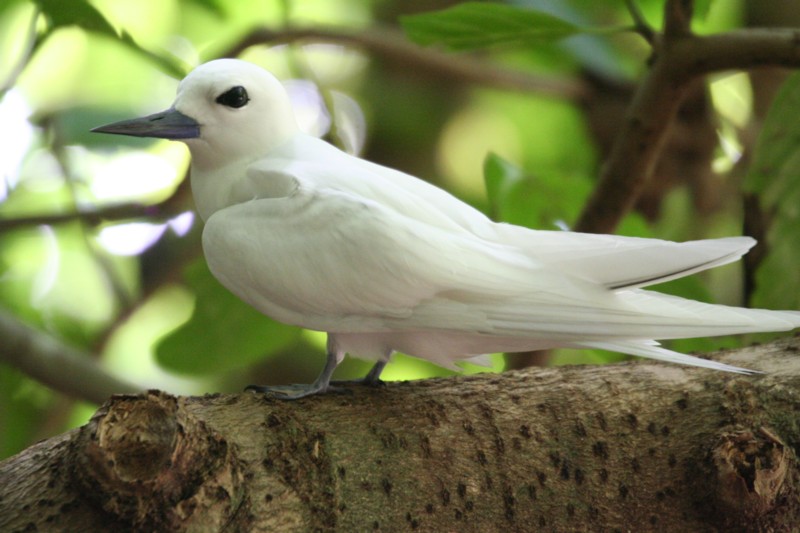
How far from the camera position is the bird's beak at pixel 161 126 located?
144 cm

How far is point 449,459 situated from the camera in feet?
4.41

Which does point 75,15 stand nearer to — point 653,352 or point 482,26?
point 482,26

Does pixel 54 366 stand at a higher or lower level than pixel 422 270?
lower

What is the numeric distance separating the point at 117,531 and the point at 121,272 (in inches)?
92.2

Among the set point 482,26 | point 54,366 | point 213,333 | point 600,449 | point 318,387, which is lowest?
point 54,366

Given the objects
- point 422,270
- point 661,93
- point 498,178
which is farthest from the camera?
point 498,178

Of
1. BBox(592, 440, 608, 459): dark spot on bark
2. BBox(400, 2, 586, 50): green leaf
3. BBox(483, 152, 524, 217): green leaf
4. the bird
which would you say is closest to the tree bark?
BBox(592, 440, 608, 459): dark spot on bark

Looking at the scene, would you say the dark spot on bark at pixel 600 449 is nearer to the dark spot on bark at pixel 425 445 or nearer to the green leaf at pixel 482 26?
the dark spot on bark at pixel 425 445

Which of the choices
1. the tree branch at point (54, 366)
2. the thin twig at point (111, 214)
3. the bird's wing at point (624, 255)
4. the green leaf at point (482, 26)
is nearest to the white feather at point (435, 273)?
the bird's wing at point (624, 255)

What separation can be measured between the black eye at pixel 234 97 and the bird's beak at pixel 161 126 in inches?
2.3

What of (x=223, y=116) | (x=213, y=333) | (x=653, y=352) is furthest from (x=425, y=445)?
(x=213, y=333)

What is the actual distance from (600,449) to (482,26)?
89 centimetres

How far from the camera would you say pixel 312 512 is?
122 cm

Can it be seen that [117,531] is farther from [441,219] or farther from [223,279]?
[441,219]
